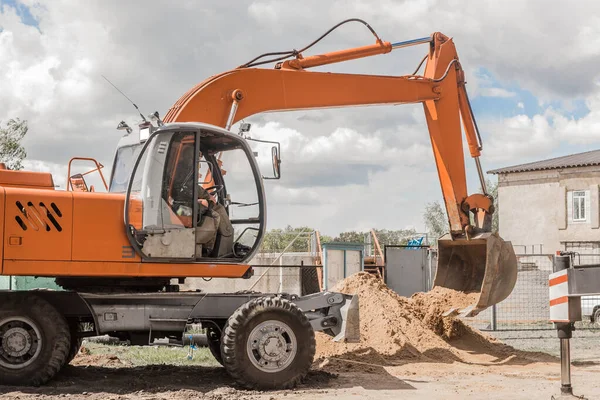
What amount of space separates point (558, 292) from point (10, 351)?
5.91 metres

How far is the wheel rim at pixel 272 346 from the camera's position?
30.7 ft

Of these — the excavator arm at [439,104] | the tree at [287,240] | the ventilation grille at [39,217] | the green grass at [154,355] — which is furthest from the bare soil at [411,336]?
the tree at [287,240]

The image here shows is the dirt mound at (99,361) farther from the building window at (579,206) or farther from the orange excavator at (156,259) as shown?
the building window at (579,206)

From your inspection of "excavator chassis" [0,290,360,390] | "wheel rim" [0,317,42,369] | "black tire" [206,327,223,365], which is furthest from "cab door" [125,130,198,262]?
"wheel rim" [0,317,42,369]

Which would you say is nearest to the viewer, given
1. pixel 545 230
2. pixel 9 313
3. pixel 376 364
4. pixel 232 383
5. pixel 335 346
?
pixel 9 313

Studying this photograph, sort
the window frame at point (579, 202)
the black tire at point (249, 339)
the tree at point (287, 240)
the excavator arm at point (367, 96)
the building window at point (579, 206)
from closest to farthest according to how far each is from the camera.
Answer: the black tire at point (249, 339)
the excavator arm at point (367, 96)
the tree at point (287, 240)
the building window at point (579, 206)
the window frame at point (579, 202)

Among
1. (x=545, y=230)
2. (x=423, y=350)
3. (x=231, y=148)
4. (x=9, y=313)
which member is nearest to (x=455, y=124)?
(x=423, y=350)

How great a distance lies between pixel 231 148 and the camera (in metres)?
10.1

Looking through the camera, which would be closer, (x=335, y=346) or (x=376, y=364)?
(x=376, y=364)

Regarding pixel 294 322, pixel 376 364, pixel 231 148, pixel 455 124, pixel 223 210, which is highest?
pixel 455 124

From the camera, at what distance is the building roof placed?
1605 inches

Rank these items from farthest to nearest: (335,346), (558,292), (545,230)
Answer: (545,230)
(335,346)
(558,292)

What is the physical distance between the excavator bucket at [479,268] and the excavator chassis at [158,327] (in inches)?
167

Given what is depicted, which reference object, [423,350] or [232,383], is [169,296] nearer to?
[232,383]
